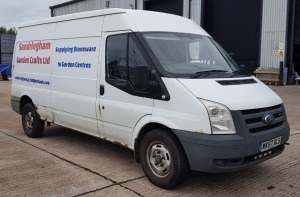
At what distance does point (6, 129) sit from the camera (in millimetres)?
8344

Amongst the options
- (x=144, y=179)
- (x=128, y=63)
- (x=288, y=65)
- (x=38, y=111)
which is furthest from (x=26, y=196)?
(x=288, y=65)

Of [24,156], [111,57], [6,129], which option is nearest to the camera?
[111,57]

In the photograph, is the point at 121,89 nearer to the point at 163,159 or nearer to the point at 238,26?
the point at 163,159

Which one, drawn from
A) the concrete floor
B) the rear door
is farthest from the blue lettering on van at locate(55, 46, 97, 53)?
the concrete floor

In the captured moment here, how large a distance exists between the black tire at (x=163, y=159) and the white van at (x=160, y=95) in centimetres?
1

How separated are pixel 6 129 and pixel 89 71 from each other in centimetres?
367

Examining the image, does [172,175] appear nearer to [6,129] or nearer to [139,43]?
[139,43]

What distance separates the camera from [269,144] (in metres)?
4.53

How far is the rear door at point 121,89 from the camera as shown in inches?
191

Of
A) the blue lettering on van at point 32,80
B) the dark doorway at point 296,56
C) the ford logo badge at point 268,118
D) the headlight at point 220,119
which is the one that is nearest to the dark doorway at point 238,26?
the dark doorway at point 296,56

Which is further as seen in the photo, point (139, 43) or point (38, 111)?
point (38, 111)

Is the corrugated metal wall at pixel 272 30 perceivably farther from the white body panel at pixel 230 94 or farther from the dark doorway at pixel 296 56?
the white body panel at pixel 230 94

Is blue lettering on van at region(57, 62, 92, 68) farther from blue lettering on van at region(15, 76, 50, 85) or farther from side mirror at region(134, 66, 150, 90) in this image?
side mirror at region(134, 66, 150, 90)

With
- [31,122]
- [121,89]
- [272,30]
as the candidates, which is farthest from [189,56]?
[272,30]
